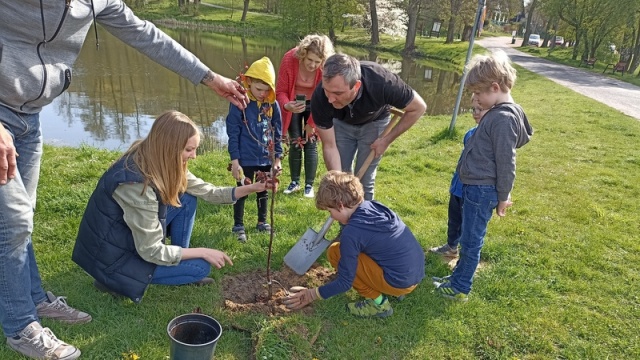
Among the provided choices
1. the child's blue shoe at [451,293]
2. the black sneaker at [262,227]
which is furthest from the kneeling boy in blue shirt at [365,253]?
the black sneaker at [262,227]

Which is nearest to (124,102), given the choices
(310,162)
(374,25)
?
(310,162)

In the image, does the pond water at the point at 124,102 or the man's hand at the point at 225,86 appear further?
the pond water at the point at 124,102

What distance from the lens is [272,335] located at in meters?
2.92

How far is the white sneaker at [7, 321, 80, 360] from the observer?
255cm

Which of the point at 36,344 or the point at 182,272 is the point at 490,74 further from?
the point at 36,344

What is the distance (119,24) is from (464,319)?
125 inches

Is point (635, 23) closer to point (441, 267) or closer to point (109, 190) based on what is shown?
point (441, 267)

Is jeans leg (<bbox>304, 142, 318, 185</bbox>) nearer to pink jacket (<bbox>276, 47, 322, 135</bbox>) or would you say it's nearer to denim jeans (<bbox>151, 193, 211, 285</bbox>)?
pink jacket (<bbox>276, 47, 322, 135</bbox>)

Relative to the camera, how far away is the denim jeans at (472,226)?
3.42 m

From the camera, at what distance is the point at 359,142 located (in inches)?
169

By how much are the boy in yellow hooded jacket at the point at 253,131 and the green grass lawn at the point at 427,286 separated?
33 cm

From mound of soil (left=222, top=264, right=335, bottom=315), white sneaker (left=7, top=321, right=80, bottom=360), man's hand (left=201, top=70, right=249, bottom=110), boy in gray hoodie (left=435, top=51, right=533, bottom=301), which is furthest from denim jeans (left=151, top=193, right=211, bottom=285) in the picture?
boy in gray hoodie (left=435, top=51, right=533, bottom=301)

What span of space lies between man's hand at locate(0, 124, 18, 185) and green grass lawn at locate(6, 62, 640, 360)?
3.96 ft

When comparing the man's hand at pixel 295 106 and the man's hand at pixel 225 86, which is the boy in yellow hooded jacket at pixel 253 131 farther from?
the man's hand at pixel 225 86
